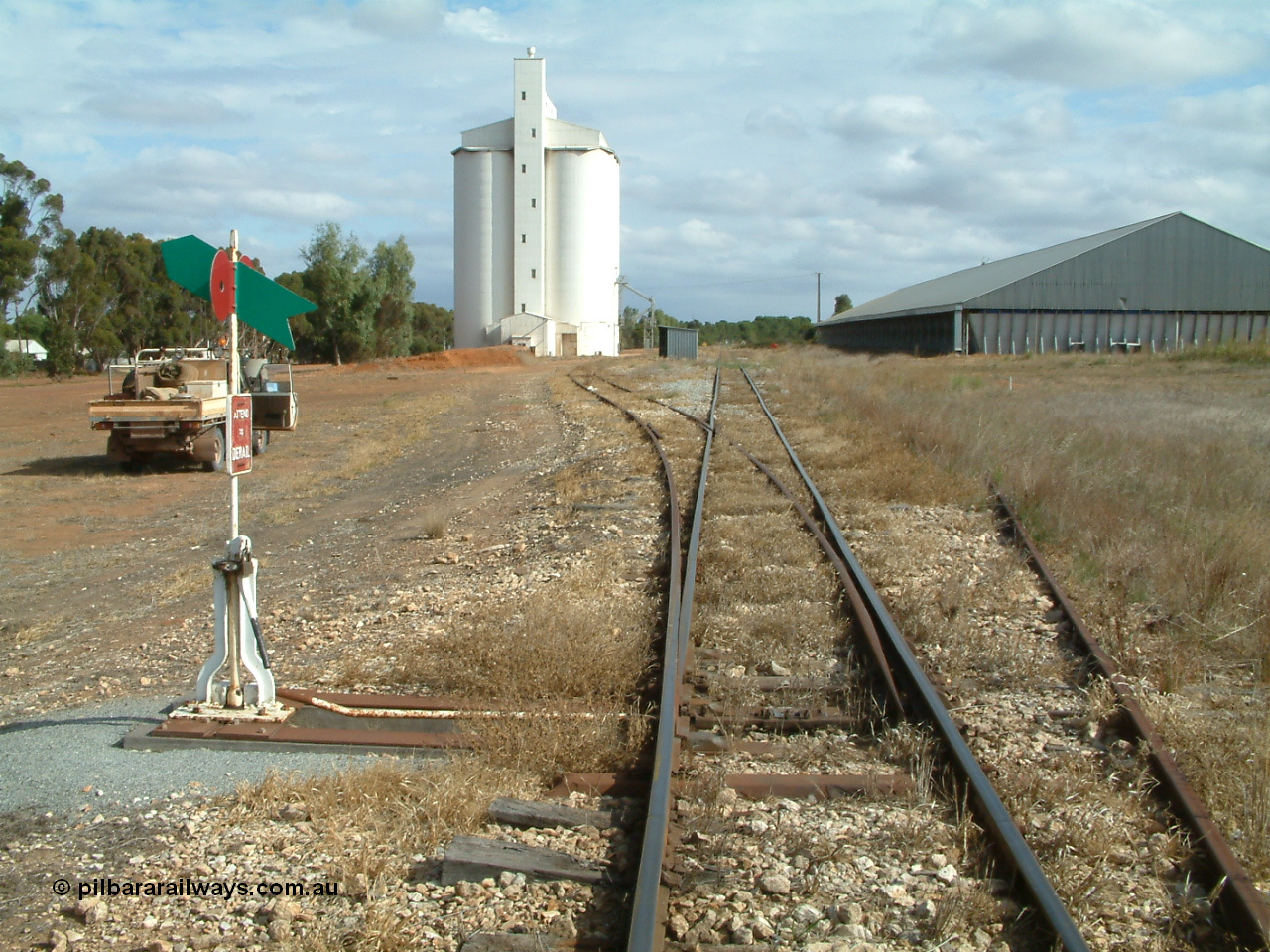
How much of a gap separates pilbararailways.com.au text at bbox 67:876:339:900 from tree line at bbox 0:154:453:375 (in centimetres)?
5357

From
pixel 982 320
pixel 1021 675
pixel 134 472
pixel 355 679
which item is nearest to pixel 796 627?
pixel 1021 675

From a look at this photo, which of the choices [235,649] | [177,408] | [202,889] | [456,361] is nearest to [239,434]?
[235,649]

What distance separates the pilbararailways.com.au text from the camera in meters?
3.92

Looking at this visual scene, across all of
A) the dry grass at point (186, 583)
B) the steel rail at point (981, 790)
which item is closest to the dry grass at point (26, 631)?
the dry grass at point (186, 583)

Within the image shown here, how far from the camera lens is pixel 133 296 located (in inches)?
2721

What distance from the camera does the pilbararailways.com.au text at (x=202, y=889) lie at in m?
3.92

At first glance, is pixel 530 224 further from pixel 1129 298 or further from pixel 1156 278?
pixel 1156 278

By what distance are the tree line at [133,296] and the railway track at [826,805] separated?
5188 centimetres

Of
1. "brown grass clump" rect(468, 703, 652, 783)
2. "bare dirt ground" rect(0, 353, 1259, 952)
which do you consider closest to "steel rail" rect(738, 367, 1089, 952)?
"bare dirt ground" rect(0, 353, 1259, 952)

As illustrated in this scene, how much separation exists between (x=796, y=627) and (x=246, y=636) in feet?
11.1

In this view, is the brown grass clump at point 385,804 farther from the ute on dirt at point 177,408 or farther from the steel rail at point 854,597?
the ute on dirt at point 177,408

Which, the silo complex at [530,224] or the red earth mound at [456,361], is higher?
the silo complex at [530,224]

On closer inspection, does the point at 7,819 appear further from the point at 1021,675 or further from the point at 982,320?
the point at 982,320

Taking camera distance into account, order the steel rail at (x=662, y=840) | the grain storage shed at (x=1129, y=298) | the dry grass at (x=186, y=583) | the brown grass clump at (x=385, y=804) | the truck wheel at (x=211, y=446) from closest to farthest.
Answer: the steel rail at (x=662, y=840) < the brown grass clump at (x=385, y=804) < the dry grass at (x=186, y=583) < the truck wheel at (x=211, y=446) < the grain storage shed at (x=1129, y=298)
